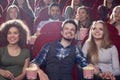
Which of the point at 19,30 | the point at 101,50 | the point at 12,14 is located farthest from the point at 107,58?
the point at 12,14

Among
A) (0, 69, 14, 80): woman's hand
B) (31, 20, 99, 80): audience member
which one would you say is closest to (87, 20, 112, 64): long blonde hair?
(31, 20, 99, 80): audience member

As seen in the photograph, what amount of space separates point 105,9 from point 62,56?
7.76 feet

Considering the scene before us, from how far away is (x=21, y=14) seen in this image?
451 cm

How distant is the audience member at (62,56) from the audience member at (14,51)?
0.51ft

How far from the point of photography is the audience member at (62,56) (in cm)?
281

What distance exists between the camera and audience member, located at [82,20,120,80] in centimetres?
300

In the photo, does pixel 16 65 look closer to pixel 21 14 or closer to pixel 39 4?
pixel 21 14

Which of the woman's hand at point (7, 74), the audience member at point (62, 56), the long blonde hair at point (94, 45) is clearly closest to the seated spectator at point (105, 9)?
the long blonde hair at point (94, 45)

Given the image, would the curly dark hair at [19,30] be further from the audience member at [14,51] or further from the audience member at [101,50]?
the audience member at [101,50]

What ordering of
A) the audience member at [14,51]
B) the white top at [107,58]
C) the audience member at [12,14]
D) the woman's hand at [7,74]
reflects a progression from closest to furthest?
the woman's hand at [7,74]
the audience member at [14,51]
the white top at [107,58]
the audience member at [12,14]

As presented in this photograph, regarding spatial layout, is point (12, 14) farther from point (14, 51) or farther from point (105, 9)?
point (14, 51)

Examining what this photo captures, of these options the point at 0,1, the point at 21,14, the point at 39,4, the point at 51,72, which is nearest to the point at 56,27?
the point at 51,72

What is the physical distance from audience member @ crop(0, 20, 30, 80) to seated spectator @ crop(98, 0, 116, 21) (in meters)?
1.97

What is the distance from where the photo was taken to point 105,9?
5.09 m
